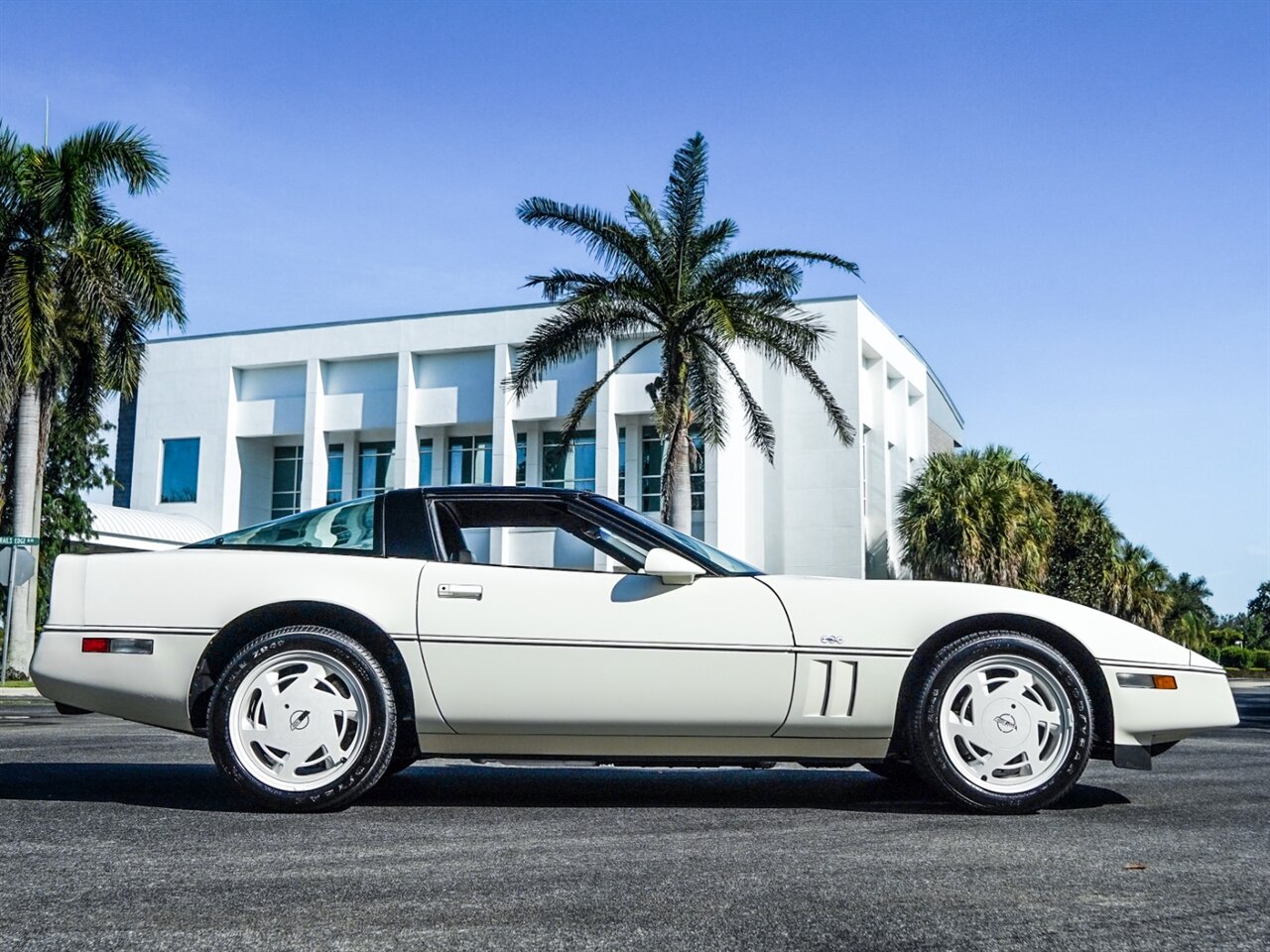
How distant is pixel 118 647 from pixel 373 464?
41.3m

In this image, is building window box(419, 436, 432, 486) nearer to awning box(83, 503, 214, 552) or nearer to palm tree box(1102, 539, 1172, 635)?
awning box(83, 503, 214, 552)

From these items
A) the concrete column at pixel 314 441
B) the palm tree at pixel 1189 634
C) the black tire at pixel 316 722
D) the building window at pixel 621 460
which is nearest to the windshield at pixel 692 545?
the black tire at pixel 316 722

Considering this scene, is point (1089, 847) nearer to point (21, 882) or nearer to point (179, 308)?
point (21, 882)

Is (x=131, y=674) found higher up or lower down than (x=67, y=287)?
lower down

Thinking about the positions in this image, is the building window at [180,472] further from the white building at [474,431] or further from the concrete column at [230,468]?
the concrete column at [230,468]

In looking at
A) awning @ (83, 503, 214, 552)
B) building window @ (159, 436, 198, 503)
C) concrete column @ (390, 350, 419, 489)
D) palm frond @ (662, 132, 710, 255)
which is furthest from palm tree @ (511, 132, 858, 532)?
building window @ (159, 436, 198, 503)

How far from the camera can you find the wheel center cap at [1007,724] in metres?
4.71

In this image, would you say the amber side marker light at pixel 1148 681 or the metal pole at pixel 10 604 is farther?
the metal pole at pixel 10 604

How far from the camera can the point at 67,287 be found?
22750mm

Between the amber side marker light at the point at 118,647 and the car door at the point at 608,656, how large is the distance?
1066 mm

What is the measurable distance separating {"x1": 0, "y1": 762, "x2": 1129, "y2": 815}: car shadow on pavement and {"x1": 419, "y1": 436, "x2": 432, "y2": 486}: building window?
37612mm

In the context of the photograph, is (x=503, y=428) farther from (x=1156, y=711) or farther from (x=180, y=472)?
(x=1156, y=711)

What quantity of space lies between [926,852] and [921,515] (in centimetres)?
3466

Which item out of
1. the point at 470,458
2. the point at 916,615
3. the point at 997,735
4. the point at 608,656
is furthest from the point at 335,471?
the point at 997,735
